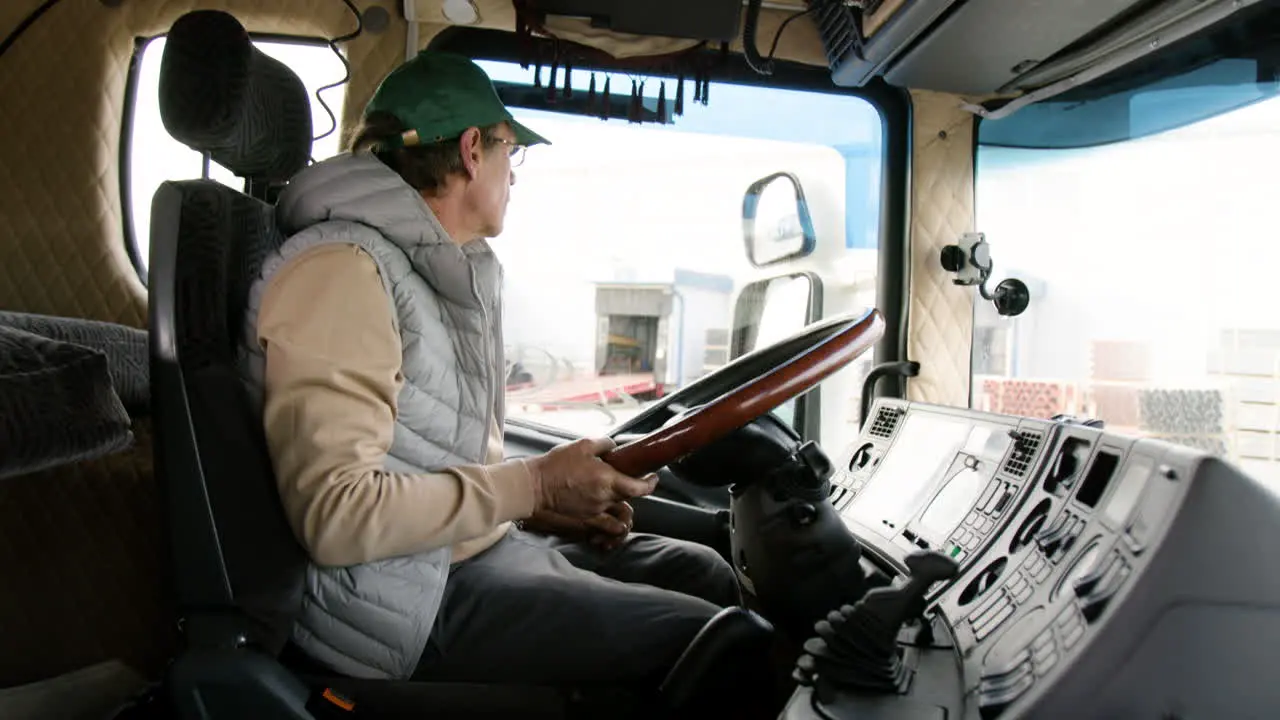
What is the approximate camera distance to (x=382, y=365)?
924mm

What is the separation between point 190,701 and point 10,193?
6.10 ft

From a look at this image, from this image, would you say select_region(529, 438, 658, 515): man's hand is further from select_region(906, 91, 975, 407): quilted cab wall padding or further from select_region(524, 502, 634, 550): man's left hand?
select_region(906, 91, 975, 407): quilted cab wall padding

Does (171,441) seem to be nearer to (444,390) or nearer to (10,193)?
(444,390)

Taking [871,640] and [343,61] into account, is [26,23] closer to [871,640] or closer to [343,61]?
[343,61]

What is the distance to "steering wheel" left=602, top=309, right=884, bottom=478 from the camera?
90 cm

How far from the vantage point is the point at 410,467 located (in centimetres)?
101

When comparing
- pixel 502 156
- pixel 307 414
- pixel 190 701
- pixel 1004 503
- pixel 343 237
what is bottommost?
pixel 190 701

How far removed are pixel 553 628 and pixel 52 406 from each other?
70 cm

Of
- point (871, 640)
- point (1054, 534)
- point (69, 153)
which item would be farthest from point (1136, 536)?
point (69, 153)

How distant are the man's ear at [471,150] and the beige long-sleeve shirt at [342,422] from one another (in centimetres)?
31

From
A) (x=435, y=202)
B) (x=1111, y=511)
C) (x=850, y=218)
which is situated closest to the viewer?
(x=1111, y=511)

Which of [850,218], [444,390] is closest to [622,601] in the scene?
[444,390]

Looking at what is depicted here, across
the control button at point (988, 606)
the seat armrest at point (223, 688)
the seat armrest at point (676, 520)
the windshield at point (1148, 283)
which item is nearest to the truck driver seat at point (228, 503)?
the seat armrest at point (223, 688)

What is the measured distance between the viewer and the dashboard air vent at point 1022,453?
110cm
